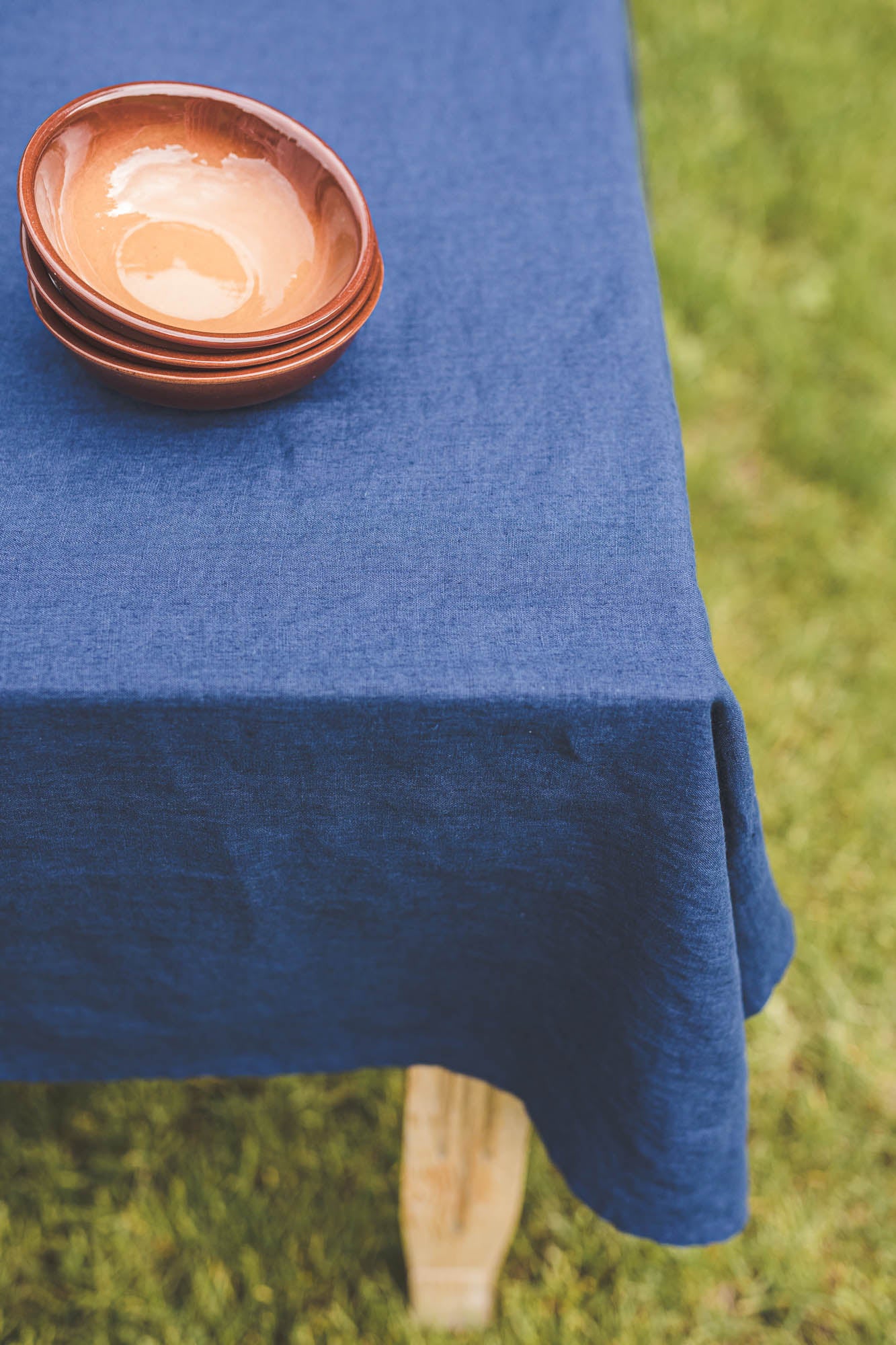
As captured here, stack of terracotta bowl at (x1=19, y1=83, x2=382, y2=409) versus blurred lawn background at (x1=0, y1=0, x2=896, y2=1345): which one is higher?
stack of terracotta bowl at (x1=19, y1=83, x2=382, y2=409)

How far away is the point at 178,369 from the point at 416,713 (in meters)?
0.28

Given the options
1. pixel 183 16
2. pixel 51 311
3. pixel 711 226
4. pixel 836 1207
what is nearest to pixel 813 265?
pixel 711 226

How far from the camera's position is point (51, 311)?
0.72 m

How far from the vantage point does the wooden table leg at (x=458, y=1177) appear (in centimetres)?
102

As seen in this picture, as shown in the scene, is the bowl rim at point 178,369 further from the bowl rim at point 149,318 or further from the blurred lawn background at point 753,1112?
the blurred lawn background at point 753,1112

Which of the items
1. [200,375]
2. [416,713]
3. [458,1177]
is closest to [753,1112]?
[458,1177]

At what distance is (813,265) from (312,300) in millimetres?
1843

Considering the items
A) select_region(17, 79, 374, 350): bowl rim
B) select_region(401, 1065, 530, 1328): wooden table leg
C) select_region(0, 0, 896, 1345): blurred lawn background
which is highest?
select_region(17, 79, 374, 350): bowl rim

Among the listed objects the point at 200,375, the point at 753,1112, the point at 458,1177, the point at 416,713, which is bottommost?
the point at 753,1112

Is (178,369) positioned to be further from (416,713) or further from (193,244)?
(416,713)

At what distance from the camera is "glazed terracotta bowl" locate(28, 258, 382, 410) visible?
702mm

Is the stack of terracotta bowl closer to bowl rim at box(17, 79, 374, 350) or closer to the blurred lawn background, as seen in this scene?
bowl rim at box(17, 79, 374, 350)

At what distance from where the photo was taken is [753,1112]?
1363 millimetres

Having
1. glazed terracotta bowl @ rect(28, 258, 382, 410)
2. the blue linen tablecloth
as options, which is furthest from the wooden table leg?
glazed terracotta bowl @ rect(28, 258, 382, 410)
